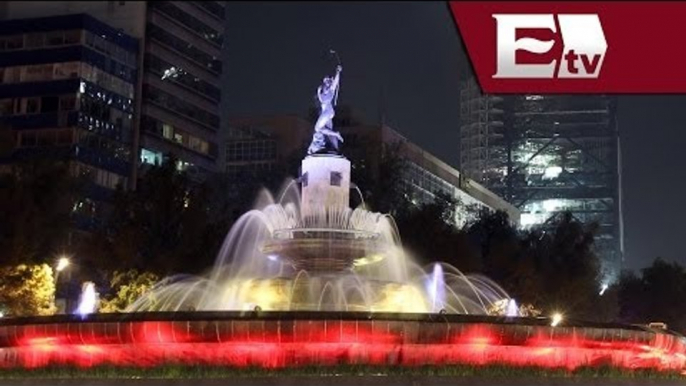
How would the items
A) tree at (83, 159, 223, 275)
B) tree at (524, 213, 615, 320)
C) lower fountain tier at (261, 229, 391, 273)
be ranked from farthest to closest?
tree at (524, 213, 615, 320)
tree at (83, 159, 223, 275)
lower fountain tier at (261, 229, 391, 273)

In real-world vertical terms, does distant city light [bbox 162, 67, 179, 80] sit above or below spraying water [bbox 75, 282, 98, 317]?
above

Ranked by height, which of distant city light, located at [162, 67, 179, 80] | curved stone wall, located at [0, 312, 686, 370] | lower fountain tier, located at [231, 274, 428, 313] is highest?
distant city light, located at [162, 67, 179, 80]

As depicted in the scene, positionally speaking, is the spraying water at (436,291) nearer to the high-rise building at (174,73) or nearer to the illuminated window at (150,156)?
the high-rise building at (174,73)

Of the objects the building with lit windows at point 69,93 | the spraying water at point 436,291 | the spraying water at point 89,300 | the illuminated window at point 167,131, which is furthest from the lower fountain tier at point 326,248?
the illuminated window at point 167,131

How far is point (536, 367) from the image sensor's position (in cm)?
1923

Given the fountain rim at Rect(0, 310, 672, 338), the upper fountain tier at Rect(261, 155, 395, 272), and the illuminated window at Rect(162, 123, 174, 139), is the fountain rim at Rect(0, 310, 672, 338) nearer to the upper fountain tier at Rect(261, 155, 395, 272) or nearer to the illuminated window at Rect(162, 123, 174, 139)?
the upper fountain tier at Rect(261, 155, 395, 272)

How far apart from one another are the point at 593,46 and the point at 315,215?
9741 millimetres

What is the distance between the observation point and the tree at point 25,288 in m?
37.5

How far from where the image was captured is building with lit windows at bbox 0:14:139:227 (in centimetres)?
7562

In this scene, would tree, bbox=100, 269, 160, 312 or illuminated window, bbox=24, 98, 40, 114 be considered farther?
illuminated window, bbox=24, 98, 40, 114

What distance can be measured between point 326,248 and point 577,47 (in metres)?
8.99

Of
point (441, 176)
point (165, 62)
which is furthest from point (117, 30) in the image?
point (441, 176)

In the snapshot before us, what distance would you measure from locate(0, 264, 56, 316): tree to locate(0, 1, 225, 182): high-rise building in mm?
43121

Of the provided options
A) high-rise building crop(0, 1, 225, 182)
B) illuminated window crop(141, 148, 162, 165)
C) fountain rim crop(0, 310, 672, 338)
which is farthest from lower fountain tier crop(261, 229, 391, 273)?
illuminated window crop(141, 148, 162, 165)
